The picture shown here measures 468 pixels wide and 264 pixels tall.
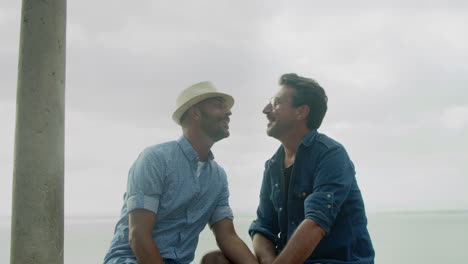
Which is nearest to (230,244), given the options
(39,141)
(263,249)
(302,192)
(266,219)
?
(263,249)

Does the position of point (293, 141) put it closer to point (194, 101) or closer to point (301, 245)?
point (194, 101)

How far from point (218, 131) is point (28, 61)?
1.42m

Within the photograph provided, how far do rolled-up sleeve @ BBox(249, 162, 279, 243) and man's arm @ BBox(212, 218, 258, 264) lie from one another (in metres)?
0.17

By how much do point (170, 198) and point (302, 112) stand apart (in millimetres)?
1112

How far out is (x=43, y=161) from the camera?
9.77 feet

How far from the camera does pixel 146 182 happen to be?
3602 millimetres

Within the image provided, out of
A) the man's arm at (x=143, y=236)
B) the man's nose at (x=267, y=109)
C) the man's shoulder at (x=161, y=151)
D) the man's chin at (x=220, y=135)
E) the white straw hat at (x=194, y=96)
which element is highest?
the white straw hat at (x=194, y=96)

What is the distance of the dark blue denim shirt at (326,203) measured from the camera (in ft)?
11.2

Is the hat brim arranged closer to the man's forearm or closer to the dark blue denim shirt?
the dark blue denim shirt

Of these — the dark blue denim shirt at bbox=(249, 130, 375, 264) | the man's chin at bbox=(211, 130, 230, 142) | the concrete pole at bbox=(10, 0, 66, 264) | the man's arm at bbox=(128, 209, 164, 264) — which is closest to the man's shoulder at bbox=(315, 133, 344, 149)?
the dark blue denim shirt at bbox=(249, 130, 375, 264)

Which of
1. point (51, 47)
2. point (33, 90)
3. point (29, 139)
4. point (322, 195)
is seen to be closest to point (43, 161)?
point (29, 139)

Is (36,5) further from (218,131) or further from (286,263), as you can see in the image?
(286,263)

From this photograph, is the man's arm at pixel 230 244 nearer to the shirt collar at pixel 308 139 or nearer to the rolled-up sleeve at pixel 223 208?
the rolled-up sleeve at pixel 223 208

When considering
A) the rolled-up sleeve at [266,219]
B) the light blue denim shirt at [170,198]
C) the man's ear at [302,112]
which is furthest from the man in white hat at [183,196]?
the man's ear at [302,112]
